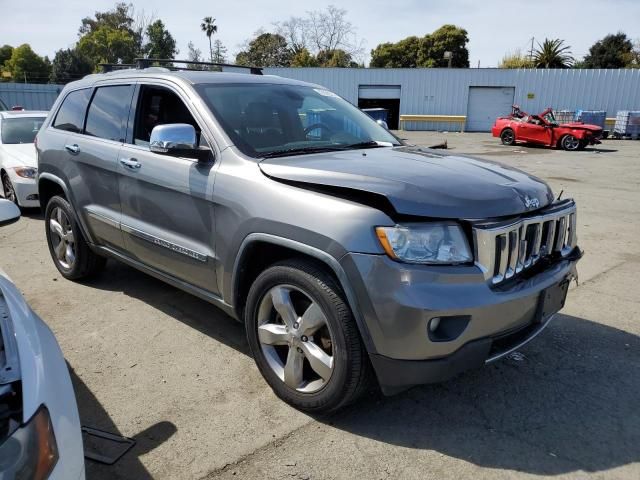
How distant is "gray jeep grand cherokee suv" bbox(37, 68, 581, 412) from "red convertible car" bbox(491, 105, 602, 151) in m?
19.8

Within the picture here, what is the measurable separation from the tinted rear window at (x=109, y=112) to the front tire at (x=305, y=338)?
198 cm

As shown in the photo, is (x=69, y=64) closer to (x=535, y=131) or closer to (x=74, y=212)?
(x=535, y=131)

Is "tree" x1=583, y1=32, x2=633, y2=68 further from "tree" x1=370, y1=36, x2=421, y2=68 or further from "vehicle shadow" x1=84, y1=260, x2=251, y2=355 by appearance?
"vehicle shadow" x1=84, y1=260, x2=251, y2=355

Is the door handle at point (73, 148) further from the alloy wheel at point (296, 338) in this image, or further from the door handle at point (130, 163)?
the alloy wheel at point (296, 338)

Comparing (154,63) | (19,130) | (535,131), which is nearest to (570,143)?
(535,131)

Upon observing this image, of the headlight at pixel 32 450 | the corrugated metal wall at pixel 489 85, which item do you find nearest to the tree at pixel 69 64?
the corrugated metal wall at pixel 489 85

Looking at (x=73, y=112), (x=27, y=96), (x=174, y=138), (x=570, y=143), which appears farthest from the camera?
(x=27, y=96)

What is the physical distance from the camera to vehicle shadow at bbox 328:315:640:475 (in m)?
2.55

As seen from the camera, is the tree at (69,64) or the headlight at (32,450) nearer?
the headlight at (32,450)

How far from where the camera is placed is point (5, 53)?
90.8m

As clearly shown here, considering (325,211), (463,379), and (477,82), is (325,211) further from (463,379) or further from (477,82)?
(477,82)

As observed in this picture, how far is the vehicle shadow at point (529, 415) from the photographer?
255 cm

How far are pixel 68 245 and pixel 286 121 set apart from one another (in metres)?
2.67

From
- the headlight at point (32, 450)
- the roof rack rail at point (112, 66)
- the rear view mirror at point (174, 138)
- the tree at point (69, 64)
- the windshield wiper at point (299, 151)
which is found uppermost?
the tree at point (69, 64)
